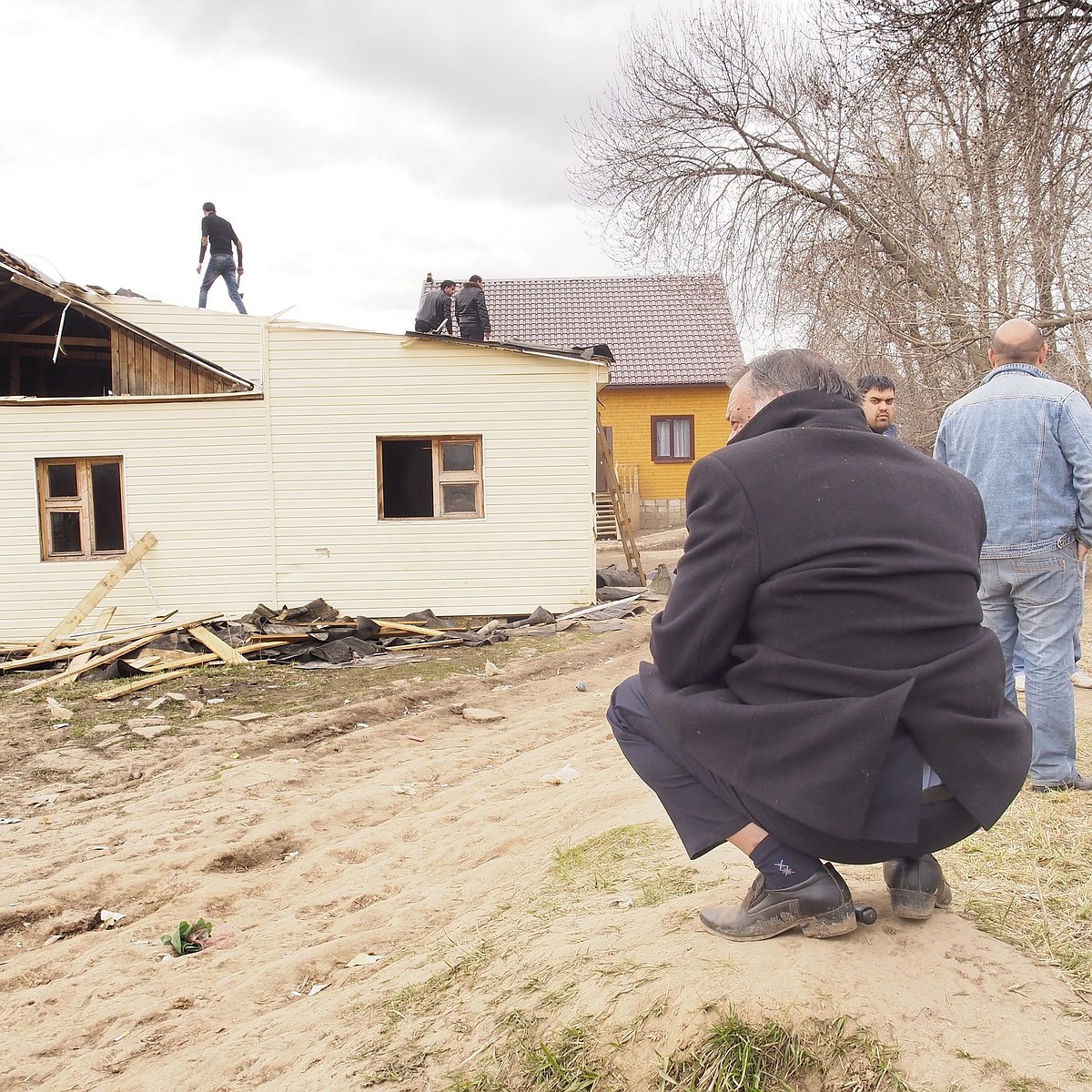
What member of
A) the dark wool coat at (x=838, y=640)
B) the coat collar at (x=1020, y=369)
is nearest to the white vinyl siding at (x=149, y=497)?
the coat collar at (x=1020, y=369)

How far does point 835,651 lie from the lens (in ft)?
7.63

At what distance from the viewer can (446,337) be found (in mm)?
13508

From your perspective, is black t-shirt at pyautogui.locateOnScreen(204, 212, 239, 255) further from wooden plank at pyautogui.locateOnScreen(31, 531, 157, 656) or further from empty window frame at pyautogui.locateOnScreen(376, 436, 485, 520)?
wooden plank at pyautogui.locateOnScreen(31, 531, 157, 656)

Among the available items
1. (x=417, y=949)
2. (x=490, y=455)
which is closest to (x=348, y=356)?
(x=490, y=455)

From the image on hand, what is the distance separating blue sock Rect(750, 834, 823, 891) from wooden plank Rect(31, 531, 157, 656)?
12.2 m

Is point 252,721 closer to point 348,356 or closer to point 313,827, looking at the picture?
point 313,827

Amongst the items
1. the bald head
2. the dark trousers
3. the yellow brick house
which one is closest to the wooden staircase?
the yellow brick house

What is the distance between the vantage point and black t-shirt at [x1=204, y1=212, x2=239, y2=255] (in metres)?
16.0

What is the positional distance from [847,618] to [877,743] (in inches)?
11.6

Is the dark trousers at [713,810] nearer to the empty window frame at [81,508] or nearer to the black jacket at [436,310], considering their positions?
the empty window frame at [81,508]

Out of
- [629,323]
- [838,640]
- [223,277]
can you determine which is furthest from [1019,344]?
[629,323]

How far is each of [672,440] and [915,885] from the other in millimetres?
28417

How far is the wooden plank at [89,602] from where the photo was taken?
501 inches

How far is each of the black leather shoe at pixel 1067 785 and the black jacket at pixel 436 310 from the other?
13.1m
